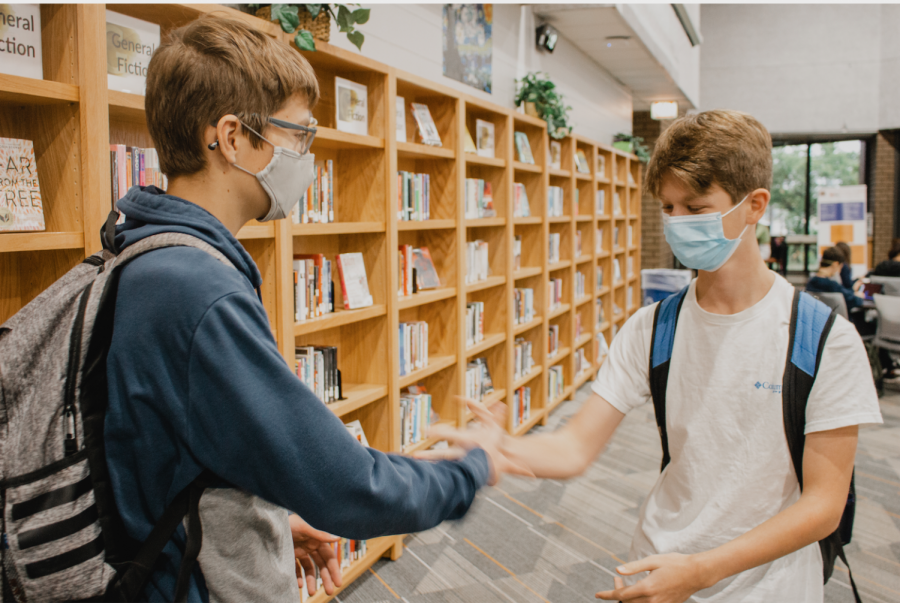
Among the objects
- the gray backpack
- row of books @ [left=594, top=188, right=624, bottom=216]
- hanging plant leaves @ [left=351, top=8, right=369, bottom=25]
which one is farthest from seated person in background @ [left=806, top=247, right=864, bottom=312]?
the gray backpack

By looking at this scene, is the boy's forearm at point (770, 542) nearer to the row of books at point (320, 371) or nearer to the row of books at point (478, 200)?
the row of books at point (320, 371)

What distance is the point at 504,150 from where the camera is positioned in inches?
176

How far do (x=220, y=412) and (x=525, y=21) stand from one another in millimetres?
5359

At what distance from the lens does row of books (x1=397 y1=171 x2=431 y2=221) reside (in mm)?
3307

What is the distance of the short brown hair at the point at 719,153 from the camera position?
4.17 feet

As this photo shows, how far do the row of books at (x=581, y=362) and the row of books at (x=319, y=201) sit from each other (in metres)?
4.26

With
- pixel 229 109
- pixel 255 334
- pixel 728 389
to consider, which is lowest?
pixel 728 389

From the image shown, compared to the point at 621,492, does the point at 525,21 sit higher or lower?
higher

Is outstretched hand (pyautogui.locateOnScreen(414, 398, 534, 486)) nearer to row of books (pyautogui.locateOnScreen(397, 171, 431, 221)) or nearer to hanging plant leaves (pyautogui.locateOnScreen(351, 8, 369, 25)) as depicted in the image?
hanging plant leaves (pyautogui.locateOnScreen(351, 8, 369, 25))

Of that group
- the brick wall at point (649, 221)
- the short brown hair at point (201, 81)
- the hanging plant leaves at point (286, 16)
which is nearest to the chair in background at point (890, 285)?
the brick wall at point (649, 221)

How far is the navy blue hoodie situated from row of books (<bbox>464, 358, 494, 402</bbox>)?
322 cm

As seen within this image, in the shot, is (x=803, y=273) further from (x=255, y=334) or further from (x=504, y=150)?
(x=255, y=334)

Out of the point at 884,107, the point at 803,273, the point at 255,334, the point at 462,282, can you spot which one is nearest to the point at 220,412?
the point at 255,334

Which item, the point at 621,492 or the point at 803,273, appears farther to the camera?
the point at 803,273
